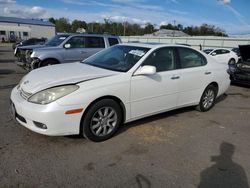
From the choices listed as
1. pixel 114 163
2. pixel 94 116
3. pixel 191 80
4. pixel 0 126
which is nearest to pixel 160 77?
pixel 191 80

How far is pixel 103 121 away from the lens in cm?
378

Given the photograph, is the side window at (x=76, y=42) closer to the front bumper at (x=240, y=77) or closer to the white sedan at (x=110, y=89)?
the white sedan at (x=110, y=89)

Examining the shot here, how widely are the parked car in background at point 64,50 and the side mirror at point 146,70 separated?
5302 mm

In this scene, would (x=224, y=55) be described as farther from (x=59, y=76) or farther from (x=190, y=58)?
(x=59, y=76)

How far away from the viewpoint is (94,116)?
3.66 m

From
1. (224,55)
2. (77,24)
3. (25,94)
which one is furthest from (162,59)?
(77,24)

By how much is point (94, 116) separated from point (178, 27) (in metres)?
92.5

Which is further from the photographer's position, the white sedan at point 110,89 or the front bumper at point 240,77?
the front bumper at point 240,77

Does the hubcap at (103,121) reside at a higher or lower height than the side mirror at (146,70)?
lower

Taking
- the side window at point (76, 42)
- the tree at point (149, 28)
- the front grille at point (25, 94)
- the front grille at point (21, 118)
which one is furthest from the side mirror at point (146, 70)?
the tree at point (149, 28)

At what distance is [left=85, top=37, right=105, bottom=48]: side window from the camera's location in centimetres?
932

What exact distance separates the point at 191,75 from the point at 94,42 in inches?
216

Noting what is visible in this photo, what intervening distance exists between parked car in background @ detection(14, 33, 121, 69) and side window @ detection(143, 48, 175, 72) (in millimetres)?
5037

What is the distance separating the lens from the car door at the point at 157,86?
4078mm
